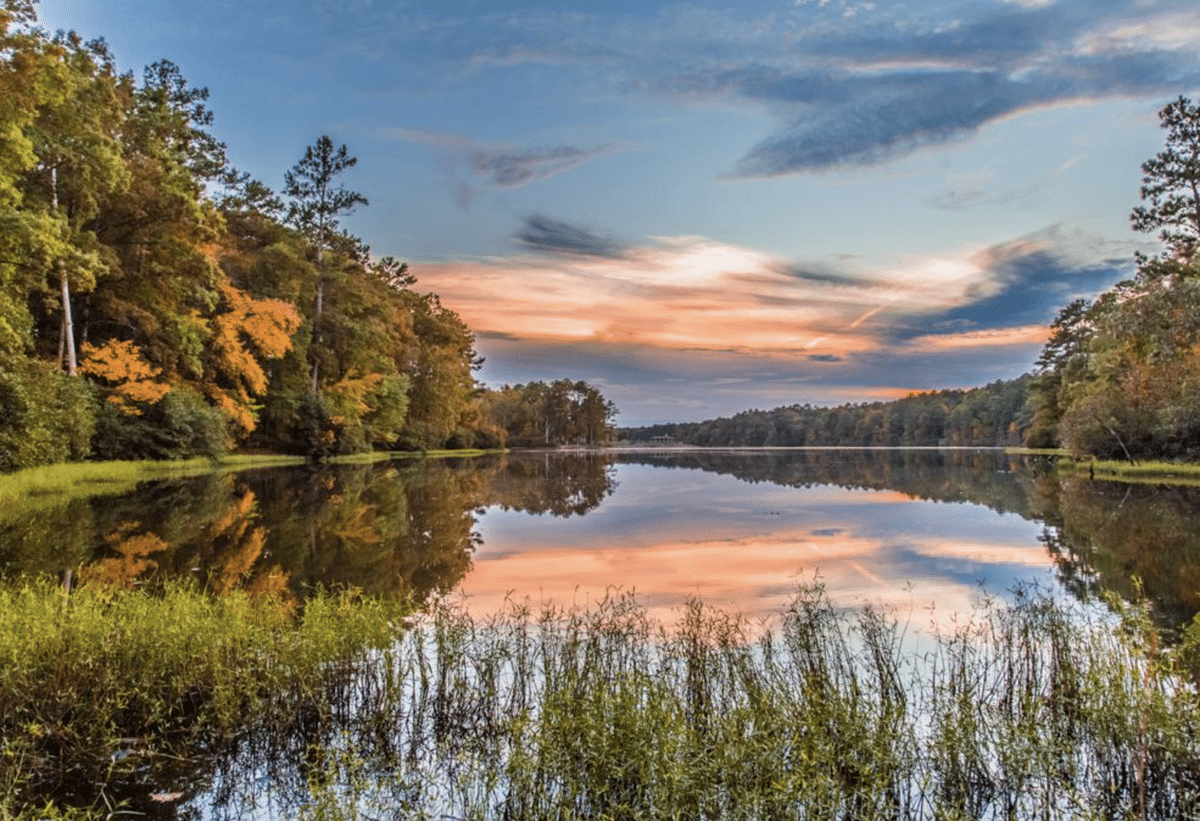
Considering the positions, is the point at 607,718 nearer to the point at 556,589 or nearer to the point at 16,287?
the point at 556,589

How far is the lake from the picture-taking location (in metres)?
10.6

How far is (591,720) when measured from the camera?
14.6ft

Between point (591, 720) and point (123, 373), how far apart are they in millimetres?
32010

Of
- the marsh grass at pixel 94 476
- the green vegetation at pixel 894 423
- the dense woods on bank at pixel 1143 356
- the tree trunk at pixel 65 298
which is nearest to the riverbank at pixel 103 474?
the marsh grass at pixel 94 476

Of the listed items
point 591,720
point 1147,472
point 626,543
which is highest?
point 1147,472

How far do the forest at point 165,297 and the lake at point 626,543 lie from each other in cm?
584

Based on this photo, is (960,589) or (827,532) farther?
(827,532)

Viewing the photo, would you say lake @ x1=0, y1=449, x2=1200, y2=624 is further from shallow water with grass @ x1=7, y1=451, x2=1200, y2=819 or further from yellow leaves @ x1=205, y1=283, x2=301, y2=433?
yellow leaves @ x1=205, y1=283, x2=301, y2=433

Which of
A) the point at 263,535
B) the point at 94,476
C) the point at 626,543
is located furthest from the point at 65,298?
the point at 626,543

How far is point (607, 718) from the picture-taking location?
4594mm

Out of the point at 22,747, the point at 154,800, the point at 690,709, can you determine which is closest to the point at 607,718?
the point at 690,709

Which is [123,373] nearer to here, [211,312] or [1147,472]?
[211,312]

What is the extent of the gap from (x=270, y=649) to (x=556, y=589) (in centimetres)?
518

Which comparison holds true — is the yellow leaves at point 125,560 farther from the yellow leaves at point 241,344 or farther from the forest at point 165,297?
the yellow leaves at point 241,344
